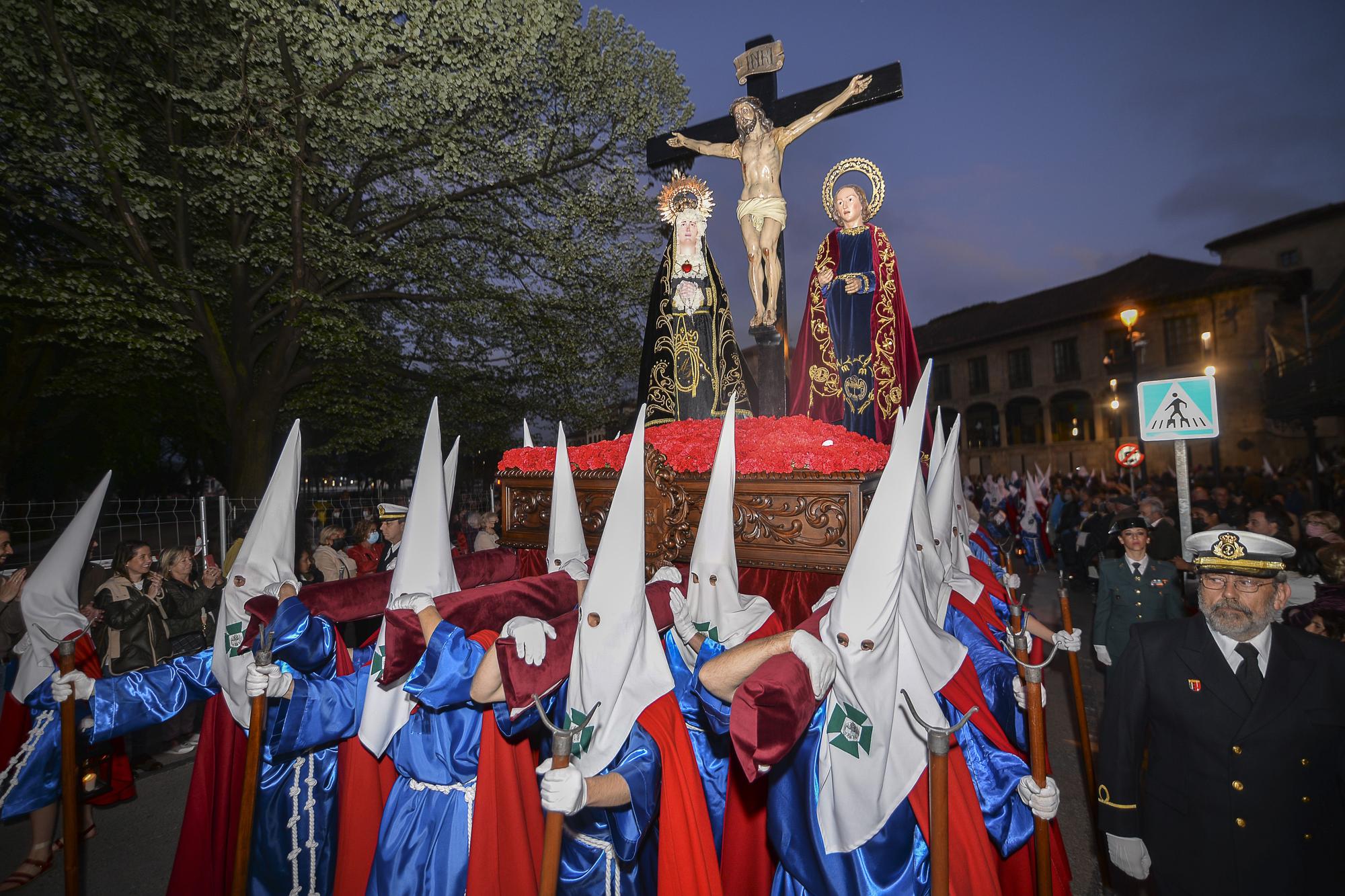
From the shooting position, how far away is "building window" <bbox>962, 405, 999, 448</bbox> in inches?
1594

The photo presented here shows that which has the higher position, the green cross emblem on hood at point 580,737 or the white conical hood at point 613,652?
the white conical hood at point 613,652

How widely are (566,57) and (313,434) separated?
18.8 meters

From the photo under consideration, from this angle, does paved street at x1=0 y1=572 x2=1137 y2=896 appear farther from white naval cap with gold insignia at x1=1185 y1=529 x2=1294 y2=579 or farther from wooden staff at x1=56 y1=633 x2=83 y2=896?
white naval cap with gold insignia at x1=1185 y1=529 x2=1294 y2=579

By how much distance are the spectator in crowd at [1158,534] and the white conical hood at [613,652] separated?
26.3 feet

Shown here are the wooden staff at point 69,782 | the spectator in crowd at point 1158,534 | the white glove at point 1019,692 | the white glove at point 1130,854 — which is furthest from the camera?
the spectator in crowd at point 1158,534

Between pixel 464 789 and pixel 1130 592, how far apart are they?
5.29 metres

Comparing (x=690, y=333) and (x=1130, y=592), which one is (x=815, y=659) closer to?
(x=690, y=333)

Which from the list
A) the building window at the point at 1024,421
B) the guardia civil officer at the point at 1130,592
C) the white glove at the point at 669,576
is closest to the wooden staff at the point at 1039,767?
the white glove at the point at 669,576

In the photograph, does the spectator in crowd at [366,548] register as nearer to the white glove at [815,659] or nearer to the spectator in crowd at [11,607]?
the spectator in crowd at [11,607]

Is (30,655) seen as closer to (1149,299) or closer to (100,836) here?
(100,836)

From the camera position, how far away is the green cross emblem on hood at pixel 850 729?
99.7 inches

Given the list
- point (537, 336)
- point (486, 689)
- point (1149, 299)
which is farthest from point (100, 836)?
point (1149, 299)

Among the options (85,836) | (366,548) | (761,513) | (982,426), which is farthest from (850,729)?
(982,426)

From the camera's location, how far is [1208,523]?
9.22m
